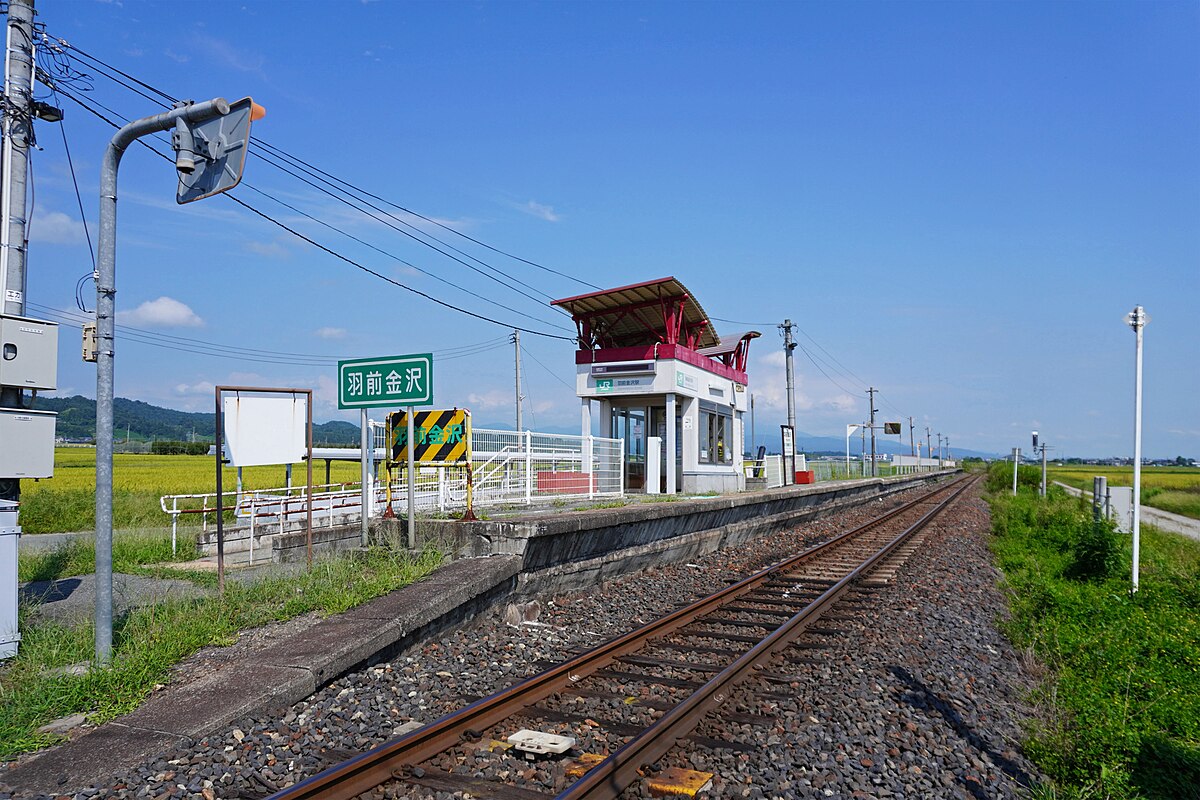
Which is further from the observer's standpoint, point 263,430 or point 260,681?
point 263,430

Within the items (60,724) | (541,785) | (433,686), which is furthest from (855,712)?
(60,724)

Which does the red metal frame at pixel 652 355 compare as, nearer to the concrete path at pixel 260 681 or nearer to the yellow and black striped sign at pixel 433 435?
the yellow and black striped sign at pixel 433 435

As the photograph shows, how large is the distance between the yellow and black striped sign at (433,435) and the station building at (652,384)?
9.77 meters

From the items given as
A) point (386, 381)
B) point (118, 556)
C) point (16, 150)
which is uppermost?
point (16, 150)

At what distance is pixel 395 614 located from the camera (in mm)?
6918

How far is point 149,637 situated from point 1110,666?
835 cm

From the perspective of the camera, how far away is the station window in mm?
22016

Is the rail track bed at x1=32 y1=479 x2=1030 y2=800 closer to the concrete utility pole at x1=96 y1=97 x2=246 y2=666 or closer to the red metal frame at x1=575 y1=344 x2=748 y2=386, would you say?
the concrete utility pole at x1=96 y1=97 x2=246 y2=666

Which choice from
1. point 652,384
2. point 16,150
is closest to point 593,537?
point 16,150

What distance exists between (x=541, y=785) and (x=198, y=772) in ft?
6.33

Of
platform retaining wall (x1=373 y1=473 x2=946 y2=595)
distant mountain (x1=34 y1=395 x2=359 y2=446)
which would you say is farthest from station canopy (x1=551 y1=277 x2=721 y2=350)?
distant mountain (x1=34 y1=395 x2=359 y2=446)

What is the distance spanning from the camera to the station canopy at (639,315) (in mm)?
20562

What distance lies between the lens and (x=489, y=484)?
13.2m

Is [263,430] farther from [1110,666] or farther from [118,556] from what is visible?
[1110,666]
